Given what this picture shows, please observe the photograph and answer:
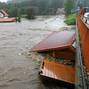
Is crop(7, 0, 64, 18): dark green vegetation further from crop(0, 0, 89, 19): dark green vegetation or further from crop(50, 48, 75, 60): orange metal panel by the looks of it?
crop(50, 48, 75, 60): orange metal panel

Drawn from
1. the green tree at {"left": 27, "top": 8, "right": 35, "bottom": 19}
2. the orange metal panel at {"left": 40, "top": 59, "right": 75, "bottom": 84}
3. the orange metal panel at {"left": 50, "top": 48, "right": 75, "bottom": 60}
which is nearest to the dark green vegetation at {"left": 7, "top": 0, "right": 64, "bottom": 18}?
the green tree at {"left": 27, "top": 8, "right": 35, "bottom": 19}

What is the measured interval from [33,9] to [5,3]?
6.93 metres

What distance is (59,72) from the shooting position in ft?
22.1

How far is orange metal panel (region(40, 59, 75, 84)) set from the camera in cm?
631

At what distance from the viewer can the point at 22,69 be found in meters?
8.70

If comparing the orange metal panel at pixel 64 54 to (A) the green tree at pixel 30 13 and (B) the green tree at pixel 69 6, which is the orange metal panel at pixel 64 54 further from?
(A) the green tree at pixel 30 13

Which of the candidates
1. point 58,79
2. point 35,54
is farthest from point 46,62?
point 35,54

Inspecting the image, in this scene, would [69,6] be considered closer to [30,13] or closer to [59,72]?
[30,13]

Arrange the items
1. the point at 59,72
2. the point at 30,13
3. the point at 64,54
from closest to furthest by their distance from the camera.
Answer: the point at 59,72 → the point at 64,54 → the point at 30,13

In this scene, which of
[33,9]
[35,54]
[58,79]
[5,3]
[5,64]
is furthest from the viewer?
[5,3]

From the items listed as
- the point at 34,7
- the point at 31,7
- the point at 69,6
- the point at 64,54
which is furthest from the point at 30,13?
the point at 64,54

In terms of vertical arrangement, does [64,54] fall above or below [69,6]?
above

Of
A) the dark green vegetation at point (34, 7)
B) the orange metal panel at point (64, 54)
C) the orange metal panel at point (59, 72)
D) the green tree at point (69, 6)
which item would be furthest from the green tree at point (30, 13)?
the orange metal panel at point (59, 72)

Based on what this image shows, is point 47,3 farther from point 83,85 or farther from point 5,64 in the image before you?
point 83,85
